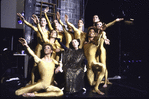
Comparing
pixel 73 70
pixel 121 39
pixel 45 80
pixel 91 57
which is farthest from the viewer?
pixel 121 39

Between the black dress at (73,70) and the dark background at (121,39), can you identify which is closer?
the black dress at (73,70)

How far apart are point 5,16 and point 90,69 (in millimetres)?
5102

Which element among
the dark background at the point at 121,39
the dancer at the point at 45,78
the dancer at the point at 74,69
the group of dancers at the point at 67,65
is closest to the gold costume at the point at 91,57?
the group of dancers at the point at 67,65

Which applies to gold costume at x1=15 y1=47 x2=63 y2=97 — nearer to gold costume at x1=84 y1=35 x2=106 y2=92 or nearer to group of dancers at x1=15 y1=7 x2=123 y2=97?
group of dancers at x1=15 y1=7 x2=123 y2=97

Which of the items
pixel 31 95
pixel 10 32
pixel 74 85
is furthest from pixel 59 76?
pixel 10 32

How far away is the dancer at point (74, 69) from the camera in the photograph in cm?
276

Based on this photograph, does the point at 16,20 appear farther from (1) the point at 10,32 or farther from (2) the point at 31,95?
(2) the point at 31,95

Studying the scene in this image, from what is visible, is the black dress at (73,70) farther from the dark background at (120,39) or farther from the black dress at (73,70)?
the dark background at (120,39)

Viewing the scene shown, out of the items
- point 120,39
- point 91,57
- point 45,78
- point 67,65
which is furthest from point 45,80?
point 120,39

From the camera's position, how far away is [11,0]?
20.7 feet

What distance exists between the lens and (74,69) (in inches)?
113

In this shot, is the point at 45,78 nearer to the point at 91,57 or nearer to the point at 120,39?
the point at 91,57

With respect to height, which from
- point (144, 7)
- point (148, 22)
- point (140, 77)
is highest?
point (144, 7)

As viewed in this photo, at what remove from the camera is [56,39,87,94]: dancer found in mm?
2764
